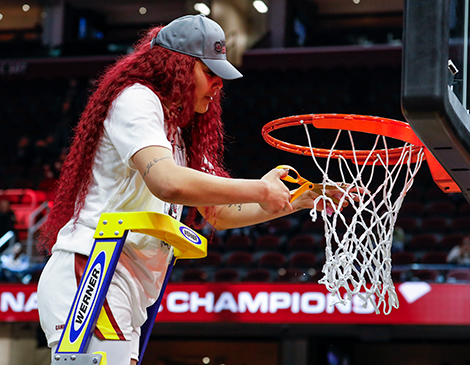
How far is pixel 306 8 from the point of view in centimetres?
1177

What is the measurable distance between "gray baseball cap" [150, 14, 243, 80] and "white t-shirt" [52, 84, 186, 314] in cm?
16

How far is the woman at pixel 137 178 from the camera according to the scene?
1420mm

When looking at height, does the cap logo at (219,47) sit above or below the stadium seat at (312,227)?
below

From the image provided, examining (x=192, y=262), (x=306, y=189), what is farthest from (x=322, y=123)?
(x=192, y=262)

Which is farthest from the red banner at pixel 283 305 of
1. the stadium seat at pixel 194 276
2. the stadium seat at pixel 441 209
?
the stadium seat at pixel 441 209

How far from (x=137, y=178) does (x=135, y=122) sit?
155 millimetres

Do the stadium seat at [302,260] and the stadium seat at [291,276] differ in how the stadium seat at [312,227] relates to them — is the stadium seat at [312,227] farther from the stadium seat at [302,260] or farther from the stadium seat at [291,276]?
the stadium seat at [291,276]

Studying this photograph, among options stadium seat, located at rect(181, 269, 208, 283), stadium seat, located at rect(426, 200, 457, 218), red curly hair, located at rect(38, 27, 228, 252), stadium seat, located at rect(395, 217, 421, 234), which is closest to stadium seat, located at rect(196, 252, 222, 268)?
stadium seat, located at rect(181, 269, 208, 283)

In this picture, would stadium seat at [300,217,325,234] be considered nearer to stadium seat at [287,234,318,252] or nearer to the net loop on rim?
stadium seat at [287,234,318,252]

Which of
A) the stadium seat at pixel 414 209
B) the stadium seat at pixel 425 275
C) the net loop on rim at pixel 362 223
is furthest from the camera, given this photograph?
the stadium seat at pixel 414 209

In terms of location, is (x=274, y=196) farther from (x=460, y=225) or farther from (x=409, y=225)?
(x=460, y=225)

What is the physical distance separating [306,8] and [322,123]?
33.5 ft

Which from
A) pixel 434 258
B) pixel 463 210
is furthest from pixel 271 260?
pixel 463 210

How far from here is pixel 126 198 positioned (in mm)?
1537
